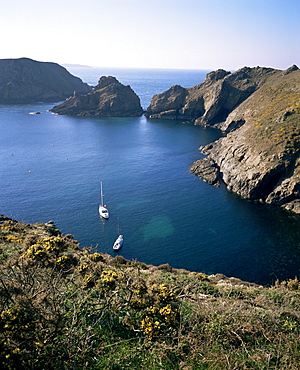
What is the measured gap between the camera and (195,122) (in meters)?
162

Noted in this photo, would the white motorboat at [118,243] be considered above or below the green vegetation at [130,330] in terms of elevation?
below

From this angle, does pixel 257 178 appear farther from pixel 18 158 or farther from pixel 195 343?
pixel 18 158

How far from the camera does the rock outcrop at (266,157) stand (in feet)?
233

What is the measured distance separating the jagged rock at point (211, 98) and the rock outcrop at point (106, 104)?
52.2 ft

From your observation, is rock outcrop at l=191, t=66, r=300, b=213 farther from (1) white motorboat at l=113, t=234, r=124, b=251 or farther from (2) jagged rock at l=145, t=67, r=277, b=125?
(2) jagged rock at l=145, t=67, r=277, b=125

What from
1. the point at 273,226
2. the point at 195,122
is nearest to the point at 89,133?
the point at 195,122

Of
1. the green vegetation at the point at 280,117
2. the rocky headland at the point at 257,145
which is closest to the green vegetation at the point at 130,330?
the rocky headland at the point at 257,145

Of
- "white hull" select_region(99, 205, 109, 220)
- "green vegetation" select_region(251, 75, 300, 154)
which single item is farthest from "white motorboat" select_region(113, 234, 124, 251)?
"green vegetation" select_region(251, 75, 300, 154)

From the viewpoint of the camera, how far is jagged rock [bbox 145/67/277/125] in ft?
514

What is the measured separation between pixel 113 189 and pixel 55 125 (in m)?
96.3

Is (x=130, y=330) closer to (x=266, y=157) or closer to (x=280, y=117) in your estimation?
(x=266, y=157)

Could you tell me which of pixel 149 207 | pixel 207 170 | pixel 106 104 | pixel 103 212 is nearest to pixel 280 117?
pixel 207 170

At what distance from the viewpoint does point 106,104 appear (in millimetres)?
184375

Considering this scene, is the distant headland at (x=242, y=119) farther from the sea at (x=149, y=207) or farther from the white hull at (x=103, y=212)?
the white hull at (x=103, y=212)
